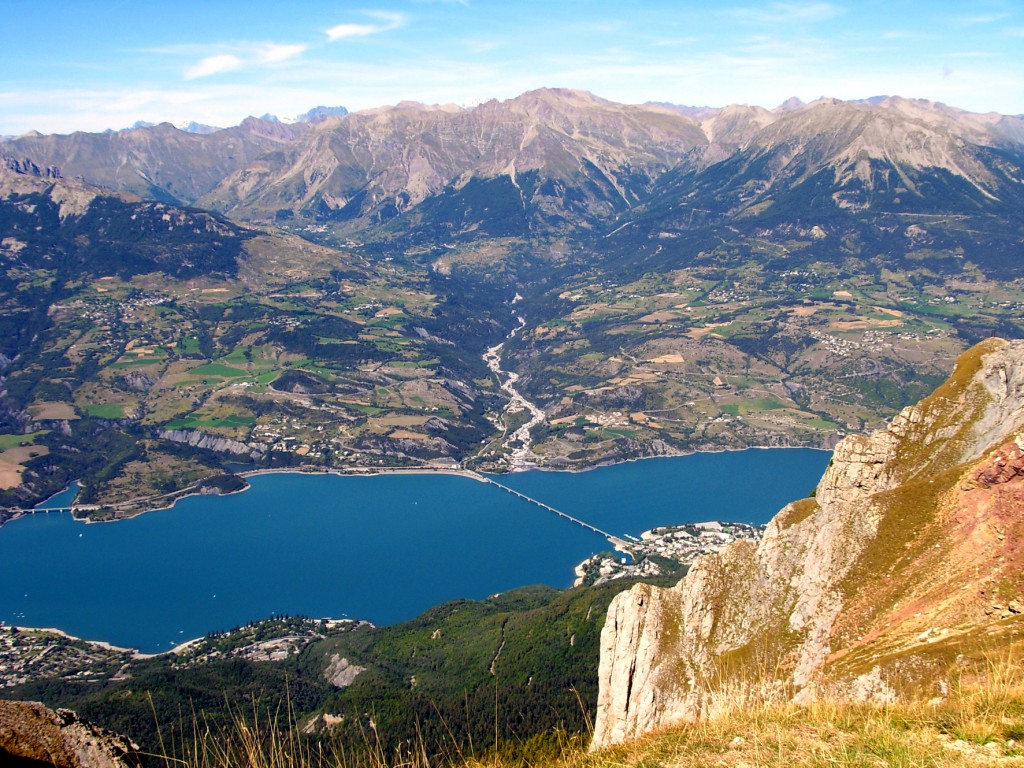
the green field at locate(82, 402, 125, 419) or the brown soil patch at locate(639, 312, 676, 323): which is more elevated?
the brown soil patch at locate(639, 312, 676, 323)

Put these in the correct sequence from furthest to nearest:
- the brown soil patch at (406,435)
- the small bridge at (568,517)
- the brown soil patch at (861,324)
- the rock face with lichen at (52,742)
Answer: the brown soil patch at (861,324)
the brown soil patch at (406,435)
the small bridge at (568,517)
the rock face with lichen at (52,742)

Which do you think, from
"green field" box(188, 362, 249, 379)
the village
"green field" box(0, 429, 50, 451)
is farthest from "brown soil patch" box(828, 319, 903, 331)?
"green field" box(0, 429, 50, 451)

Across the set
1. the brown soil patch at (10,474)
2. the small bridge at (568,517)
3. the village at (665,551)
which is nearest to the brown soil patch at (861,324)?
the village at (665,551)

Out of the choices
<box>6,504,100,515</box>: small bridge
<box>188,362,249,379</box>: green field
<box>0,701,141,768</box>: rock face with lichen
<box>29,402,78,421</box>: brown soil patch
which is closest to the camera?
<box>0,701,141,768</box>: rock face with lichen

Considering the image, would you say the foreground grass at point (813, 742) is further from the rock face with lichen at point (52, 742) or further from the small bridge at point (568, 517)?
the small bridge at point (568, 517)

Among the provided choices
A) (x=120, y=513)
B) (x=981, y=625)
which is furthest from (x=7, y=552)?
(x=981, y=625)

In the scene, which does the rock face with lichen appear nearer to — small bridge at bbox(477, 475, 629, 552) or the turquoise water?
the turquoise water

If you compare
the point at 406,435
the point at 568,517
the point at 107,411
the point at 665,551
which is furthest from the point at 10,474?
the point at 665,551
